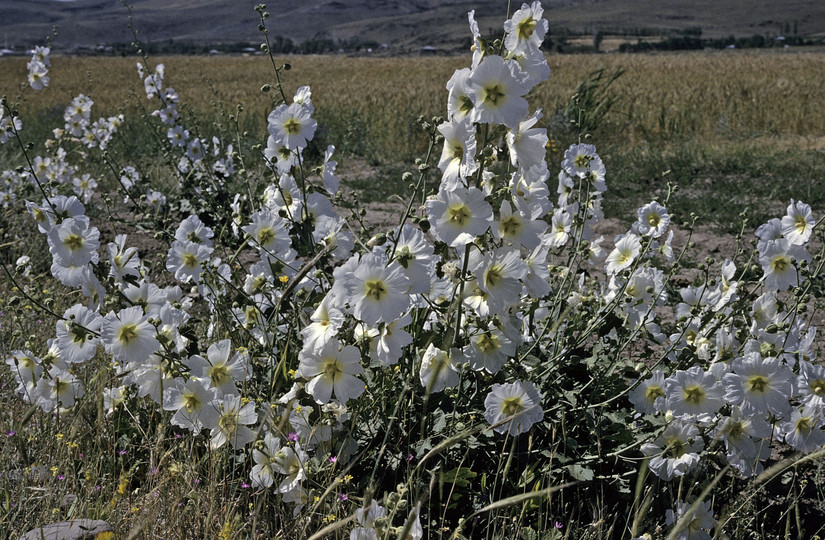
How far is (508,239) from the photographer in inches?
72.4

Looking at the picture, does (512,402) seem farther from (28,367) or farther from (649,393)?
(28,367)

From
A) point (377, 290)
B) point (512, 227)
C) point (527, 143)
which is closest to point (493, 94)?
point (527, 143)

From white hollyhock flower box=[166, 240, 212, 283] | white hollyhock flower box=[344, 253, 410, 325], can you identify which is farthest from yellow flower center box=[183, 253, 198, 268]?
white hollyhock flower box=[344, 253, 410, 325]

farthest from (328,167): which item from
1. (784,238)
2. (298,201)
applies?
(784,238)

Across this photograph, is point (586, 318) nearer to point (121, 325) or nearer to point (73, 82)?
point (121, 325)

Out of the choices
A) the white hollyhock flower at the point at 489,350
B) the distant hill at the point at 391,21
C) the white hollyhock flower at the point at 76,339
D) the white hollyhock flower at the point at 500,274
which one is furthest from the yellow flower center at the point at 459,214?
the distant hill at the point at 391,21

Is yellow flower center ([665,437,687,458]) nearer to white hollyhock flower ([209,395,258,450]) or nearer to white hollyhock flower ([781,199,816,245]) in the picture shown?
white hollyhock flower ([781,199,816,245])

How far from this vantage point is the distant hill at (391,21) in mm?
115500

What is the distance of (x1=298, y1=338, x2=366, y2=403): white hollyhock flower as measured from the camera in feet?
5.89

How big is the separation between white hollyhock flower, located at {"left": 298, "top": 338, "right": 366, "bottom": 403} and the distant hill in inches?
3753

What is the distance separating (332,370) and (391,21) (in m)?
150

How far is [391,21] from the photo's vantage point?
143500mm

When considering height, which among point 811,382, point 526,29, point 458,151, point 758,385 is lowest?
point 811,382

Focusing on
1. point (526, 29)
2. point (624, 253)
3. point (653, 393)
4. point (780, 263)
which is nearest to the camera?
point (526, 29)
